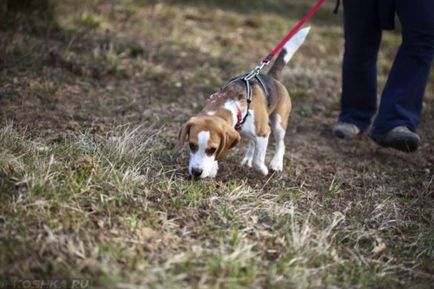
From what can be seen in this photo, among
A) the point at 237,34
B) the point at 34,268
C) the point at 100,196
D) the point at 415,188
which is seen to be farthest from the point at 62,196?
the point at 237,34

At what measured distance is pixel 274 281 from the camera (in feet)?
10.3

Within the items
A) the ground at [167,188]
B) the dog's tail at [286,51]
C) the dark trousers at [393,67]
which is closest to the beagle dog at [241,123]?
the dog's tail at [286,51]

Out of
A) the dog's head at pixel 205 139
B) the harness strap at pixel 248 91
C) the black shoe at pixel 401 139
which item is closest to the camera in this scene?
the dog's head at pixel 205 139

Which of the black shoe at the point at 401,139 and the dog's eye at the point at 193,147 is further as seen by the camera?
the black shoe at the point at 401,139

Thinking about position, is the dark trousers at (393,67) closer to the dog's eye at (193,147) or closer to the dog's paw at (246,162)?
the dog's paw at (246,162)

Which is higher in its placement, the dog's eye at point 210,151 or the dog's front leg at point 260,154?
the dog's eye at point 210,151

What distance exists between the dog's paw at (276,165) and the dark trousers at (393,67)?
1.10 metres

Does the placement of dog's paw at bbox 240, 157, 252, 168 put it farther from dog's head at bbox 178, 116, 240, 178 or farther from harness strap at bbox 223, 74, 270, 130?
dog's head at bbox 178, 116, 240, 178

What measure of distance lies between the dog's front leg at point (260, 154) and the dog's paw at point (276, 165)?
13 cm

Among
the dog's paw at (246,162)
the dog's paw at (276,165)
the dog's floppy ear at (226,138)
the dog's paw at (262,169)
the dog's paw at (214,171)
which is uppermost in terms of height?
the dog's floppy ear at (226,138)

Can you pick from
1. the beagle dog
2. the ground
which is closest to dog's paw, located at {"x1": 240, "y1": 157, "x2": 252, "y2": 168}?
the beagle dog

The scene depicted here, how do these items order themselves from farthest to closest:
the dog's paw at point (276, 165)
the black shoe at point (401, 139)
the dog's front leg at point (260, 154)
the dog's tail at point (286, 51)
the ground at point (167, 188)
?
the dog's tail at point (286, 51), the black shoe at point (401, 139), the dog's paw at point (276, 165), the dog's front leg at point (260, 154), the ground at point (167, 188)

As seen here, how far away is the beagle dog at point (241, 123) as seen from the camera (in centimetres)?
420

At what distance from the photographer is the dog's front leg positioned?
4836 millimetres
